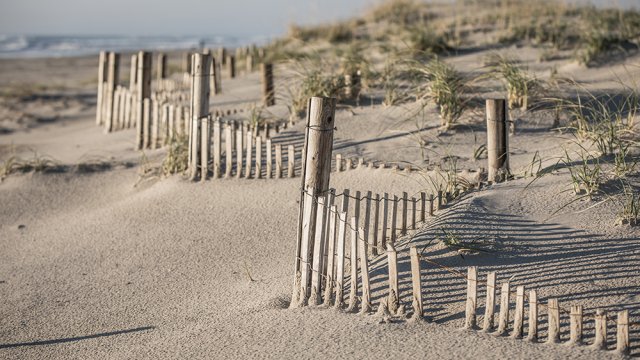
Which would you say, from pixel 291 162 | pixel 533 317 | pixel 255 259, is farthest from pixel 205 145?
pixel 533 317

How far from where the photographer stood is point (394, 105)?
28.5 ft

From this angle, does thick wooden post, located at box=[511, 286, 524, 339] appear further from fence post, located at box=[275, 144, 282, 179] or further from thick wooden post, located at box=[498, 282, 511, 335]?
fence post, located at box=[275, 144, 282, 179]

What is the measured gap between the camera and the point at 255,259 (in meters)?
5.90

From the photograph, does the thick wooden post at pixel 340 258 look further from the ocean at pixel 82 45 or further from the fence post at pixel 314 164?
the ocean at pixel 82 45

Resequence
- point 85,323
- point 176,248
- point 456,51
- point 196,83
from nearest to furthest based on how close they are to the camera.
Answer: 1. point 85,323
2. point 176,248
3. point 196,83
4. point 456,51

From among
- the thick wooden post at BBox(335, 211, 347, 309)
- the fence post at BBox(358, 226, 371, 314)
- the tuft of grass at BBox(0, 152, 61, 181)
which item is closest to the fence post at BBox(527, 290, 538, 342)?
the fence post at BBox(358, 226, 371, 314)

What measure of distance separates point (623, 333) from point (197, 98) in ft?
15.3

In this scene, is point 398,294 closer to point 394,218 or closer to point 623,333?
point 394,218

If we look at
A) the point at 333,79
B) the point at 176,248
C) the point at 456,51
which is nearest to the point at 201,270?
the point at 176,248

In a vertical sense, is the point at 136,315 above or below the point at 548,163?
below

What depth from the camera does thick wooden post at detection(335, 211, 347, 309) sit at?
14.6 feet

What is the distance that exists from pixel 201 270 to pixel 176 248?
0.55 metres

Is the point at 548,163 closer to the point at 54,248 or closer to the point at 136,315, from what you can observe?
the point at 136,315

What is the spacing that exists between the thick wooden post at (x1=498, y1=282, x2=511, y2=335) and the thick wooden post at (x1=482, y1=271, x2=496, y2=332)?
A: 0.16ft
